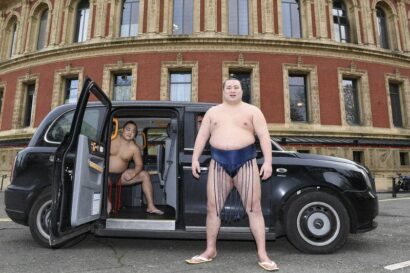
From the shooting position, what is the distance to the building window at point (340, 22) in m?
20.7

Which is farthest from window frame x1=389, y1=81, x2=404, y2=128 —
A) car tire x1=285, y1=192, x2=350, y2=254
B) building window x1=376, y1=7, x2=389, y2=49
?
car tire x1=285, y1=192, x2=350, y2=254

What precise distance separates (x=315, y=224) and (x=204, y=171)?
156 cm

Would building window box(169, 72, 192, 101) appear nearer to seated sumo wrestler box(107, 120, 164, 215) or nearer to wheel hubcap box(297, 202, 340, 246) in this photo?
seated sumo wrestler box(107, 120, 164, 215)

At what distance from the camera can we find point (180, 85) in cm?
1894

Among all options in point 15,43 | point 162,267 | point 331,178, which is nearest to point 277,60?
point 331,178

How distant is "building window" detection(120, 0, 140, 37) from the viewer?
20.3m

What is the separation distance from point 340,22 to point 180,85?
1180 cm

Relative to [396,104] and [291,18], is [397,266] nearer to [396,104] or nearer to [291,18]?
[291,18]

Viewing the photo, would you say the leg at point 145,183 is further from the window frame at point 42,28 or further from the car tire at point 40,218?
the window frame at point 42,28

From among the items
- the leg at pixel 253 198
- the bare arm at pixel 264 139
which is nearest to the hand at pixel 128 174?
the leg at pixel 253 198

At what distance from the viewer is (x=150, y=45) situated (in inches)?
743

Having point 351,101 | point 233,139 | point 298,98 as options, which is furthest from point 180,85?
point 233,139

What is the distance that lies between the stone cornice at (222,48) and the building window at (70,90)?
1477 mm

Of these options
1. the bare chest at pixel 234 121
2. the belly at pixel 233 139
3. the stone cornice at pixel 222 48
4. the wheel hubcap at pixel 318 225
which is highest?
the stone cornice at pixel 222 48
